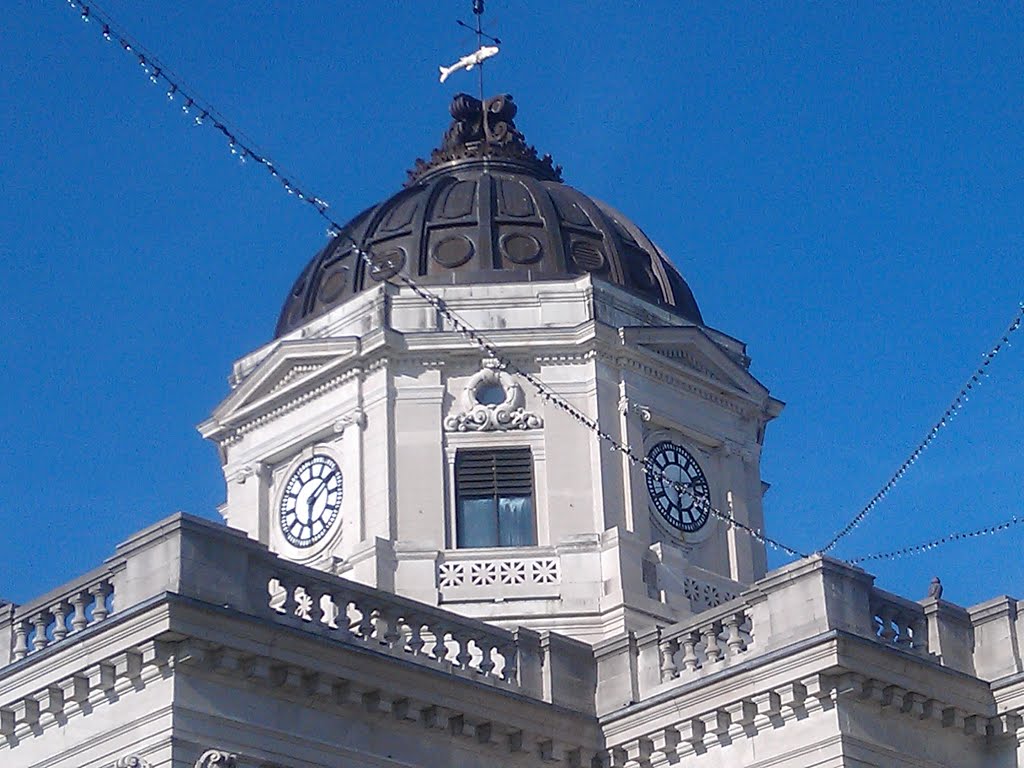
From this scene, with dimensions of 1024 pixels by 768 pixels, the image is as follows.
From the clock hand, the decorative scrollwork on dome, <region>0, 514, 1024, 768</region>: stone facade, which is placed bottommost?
<region>0, 514, 1024, 768</region>: stone facade

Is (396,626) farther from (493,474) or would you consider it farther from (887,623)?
(493,474)

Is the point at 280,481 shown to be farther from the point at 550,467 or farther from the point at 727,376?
the point at 727,376

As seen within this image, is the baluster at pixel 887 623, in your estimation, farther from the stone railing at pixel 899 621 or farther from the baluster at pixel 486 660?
the baluster at pixel 486 660

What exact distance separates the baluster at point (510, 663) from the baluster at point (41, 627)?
18.6ft

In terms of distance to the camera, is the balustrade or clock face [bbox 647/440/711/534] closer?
the balustrade

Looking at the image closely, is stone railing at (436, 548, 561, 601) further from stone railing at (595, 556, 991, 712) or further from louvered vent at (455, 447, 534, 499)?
stone railing at (595, 556, 991, 712)

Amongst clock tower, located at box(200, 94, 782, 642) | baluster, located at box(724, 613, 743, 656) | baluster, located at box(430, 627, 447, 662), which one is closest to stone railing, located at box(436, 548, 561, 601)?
clock tower, located at box(200, 94, 782, 642)

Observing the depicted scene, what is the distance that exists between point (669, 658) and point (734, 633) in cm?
119

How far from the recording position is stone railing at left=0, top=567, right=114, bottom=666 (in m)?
24.5

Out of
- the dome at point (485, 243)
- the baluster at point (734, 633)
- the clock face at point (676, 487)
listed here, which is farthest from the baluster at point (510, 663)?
the dome at point (485, 243)

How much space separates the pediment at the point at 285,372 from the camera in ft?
115

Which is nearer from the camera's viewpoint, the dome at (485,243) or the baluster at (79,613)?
the baluster at (79,613)

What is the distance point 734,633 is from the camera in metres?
26.4

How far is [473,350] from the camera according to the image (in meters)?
34.7
